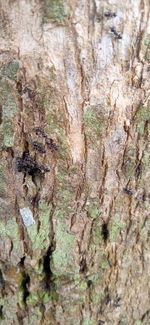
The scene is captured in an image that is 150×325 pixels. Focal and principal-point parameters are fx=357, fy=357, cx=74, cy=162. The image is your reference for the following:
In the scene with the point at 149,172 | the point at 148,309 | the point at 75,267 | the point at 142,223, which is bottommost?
the point at 148,309

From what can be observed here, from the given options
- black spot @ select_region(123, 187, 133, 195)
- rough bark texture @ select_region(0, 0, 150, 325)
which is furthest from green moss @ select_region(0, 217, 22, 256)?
black spot @ select_region(123, 187, 133, 195)

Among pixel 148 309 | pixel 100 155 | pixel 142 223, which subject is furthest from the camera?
pixel 148 309

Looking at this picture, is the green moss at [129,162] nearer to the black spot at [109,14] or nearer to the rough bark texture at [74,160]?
the rough bark texture at [74,160]

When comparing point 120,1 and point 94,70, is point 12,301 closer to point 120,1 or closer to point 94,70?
point 94,70

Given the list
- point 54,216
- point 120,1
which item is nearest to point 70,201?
point 54,216

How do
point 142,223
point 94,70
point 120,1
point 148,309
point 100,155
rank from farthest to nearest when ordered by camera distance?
point 148,309 < point 142,223 < point 100,155 < point 94,70 < point 120,1

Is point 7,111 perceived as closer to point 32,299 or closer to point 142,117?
point 142,117

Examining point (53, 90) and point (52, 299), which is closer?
point (53, 90)
